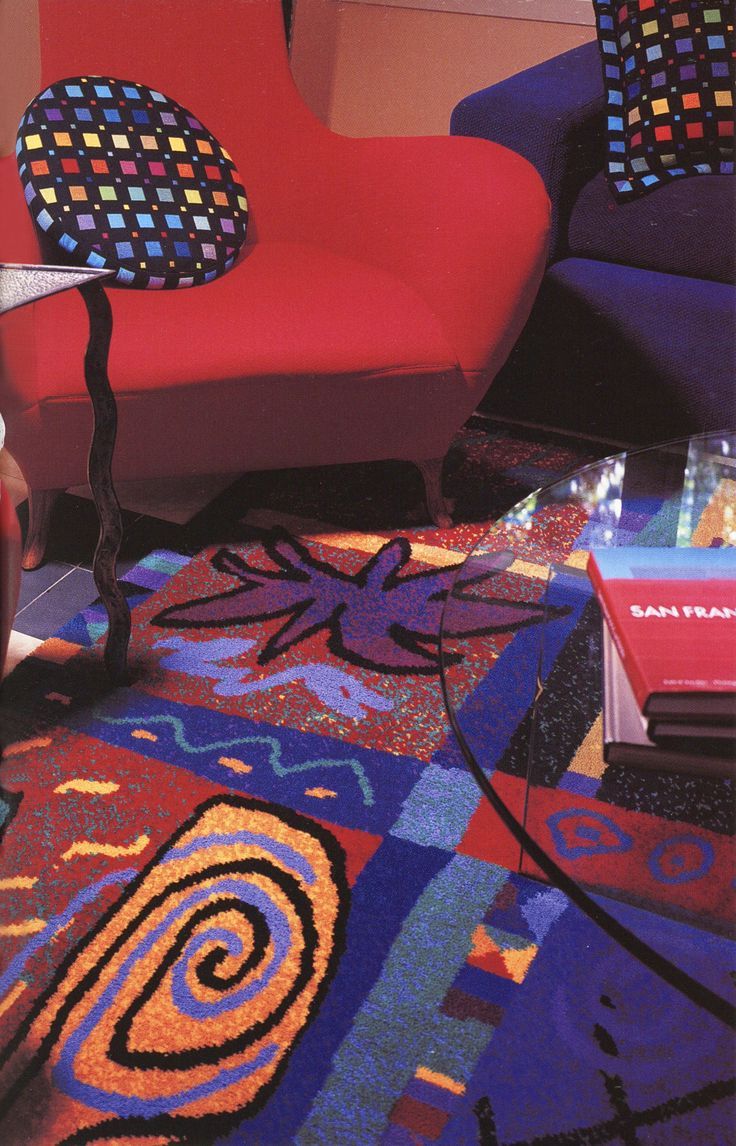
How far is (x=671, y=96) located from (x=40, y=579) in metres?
1.44

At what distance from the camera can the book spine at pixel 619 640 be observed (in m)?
0.83

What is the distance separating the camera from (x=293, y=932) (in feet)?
3.61

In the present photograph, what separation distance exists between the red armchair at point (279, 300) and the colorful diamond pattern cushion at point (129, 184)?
4cm

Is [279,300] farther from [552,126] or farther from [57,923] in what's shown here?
[57,923]

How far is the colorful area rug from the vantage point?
0.94m

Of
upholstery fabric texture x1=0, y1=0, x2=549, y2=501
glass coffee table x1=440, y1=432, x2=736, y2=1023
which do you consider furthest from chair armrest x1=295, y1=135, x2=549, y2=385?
glass coffee table x1=440, y1=432, x2=736, y2=1023

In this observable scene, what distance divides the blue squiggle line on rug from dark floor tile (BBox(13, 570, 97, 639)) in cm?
49

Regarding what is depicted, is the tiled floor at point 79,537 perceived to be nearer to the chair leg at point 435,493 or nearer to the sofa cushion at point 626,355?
the chair leg at point 435,493

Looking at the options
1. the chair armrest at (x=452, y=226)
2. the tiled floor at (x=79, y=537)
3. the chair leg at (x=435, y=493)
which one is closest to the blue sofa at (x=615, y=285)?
the chair armrest at (x=452, y=226)

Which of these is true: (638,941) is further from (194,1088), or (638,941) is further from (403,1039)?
(194,1088)

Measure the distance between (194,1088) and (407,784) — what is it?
45 cm

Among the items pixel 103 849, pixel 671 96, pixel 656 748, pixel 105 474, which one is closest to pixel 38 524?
pixel 105 474

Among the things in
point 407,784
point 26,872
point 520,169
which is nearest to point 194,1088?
point 26,872

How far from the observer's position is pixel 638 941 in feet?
2.40
